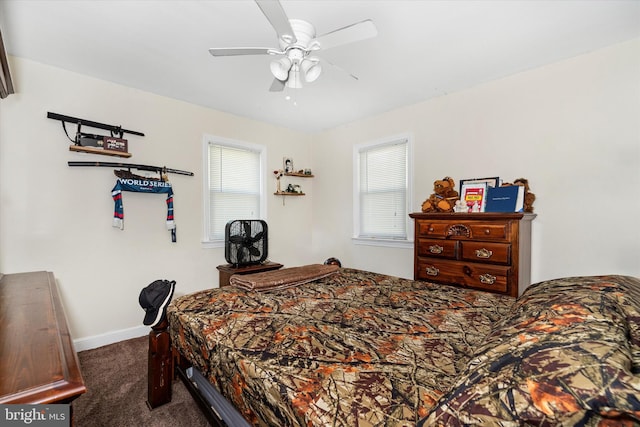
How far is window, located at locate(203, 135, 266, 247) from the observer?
3602mm

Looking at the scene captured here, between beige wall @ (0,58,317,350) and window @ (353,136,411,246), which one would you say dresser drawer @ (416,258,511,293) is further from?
beige wall @ (0,58,317,350)

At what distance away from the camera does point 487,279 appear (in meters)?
2.38

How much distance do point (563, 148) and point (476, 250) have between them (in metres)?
1.13

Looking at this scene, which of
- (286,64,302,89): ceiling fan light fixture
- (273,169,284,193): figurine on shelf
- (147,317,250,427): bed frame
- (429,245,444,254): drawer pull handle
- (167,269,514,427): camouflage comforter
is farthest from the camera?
(273,169,284,193): figurine on shelf

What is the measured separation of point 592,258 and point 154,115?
427 centimetres

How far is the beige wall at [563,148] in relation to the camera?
2.20m

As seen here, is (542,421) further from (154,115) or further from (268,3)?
(154,115)

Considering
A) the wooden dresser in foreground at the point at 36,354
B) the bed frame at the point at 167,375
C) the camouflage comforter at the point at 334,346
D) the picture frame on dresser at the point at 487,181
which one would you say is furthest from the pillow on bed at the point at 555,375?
the picture frame on dresser at the point at 487,181

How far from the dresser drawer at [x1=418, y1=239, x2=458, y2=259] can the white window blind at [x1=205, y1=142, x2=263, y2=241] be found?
2.27 metres

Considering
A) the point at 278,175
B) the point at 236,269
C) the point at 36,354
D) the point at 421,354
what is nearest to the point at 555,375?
the point at 421,354

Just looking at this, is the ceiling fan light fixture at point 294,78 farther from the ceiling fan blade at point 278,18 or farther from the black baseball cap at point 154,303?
the black baseball cap at point 154,303

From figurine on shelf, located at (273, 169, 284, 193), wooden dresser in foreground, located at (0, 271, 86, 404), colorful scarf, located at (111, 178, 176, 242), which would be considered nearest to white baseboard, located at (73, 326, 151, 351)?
colorful scarf, located at (111, 178, 176, 242)

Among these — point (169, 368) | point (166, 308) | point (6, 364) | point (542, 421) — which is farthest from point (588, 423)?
point (169, 368)

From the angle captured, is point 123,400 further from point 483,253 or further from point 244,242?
point 483,253
